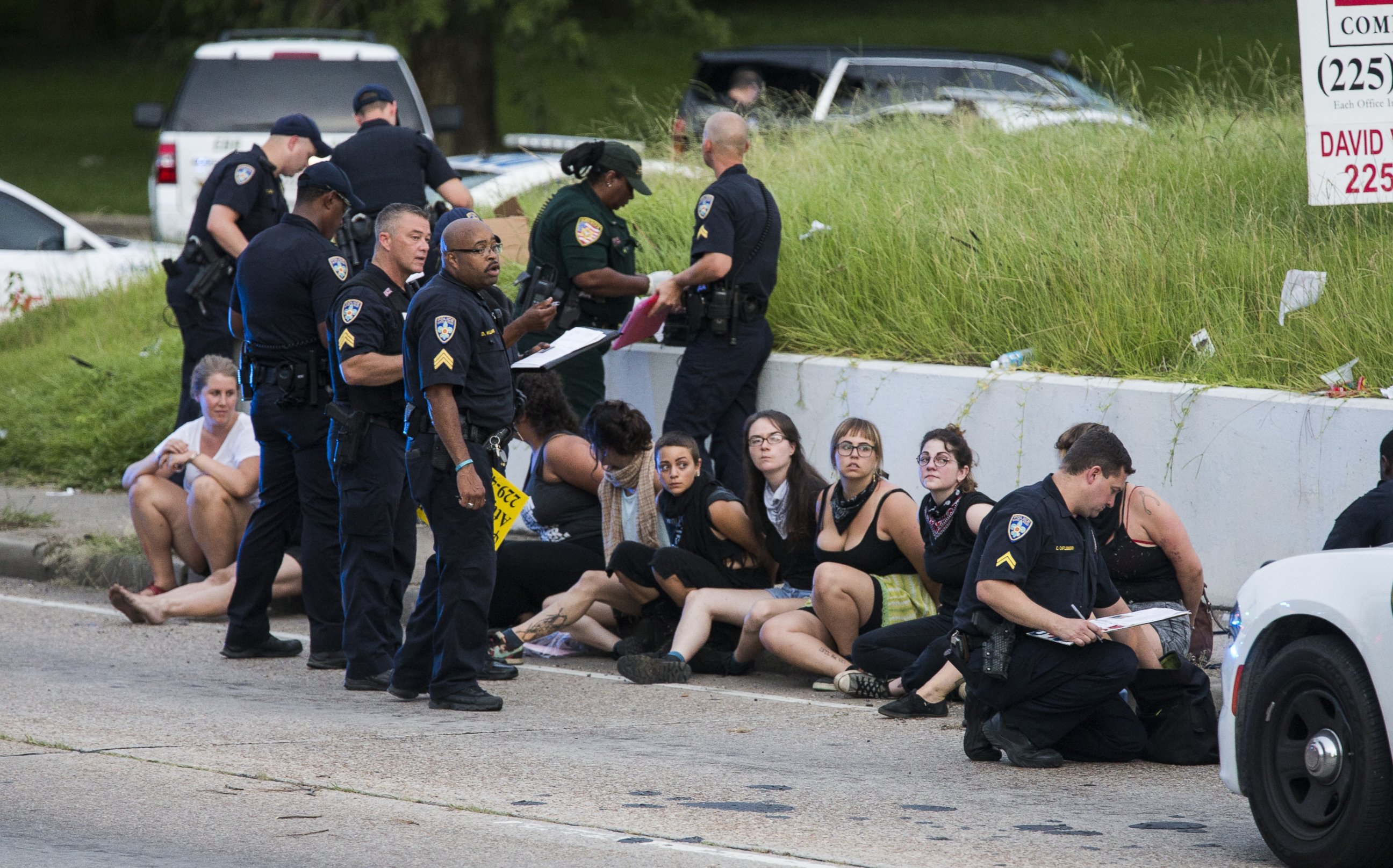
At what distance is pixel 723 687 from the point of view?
7.73 meters

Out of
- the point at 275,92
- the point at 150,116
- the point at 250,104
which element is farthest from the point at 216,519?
the point at 150,116

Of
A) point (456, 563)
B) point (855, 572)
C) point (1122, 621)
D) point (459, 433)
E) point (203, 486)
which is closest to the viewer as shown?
point (1122, 621)

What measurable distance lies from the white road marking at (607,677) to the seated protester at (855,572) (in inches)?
7.1

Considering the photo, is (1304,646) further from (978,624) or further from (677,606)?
(677,606)

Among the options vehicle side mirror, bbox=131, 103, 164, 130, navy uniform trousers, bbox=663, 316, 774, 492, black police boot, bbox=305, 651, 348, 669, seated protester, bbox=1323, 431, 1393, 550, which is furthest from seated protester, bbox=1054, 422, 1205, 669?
vehicle side mirror, bbox=131, 103, 164, 130

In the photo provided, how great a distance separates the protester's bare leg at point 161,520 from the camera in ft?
30.3

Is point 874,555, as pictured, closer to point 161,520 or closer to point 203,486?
point 203,486

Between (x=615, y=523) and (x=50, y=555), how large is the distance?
3680mm

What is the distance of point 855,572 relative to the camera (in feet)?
24.9

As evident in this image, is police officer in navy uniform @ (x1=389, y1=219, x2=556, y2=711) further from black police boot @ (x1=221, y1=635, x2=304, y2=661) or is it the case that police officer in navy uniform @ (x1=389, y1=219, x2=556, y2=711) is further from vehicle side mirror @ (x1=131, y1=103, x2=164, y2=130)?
vehicle side mirror @ (x1=131, y1=103, x2=164, y2=130)

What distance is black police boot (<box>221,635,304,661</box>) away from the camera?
321 inches

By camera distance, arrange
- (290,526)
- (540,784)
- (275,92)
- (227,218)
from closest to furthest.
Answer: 1. (540,784)
2. (290,526)
3. (227,218)
4. (275,92)

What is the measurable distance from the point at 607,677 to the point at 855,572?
123 centimetres

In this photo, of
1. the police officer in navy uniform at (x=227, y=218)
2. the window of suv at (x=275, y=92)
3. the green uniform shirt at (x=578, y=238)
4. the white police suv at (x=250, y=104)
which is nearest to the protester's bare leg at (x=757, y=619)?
the green uniform shirt at (x=578, y=238)
